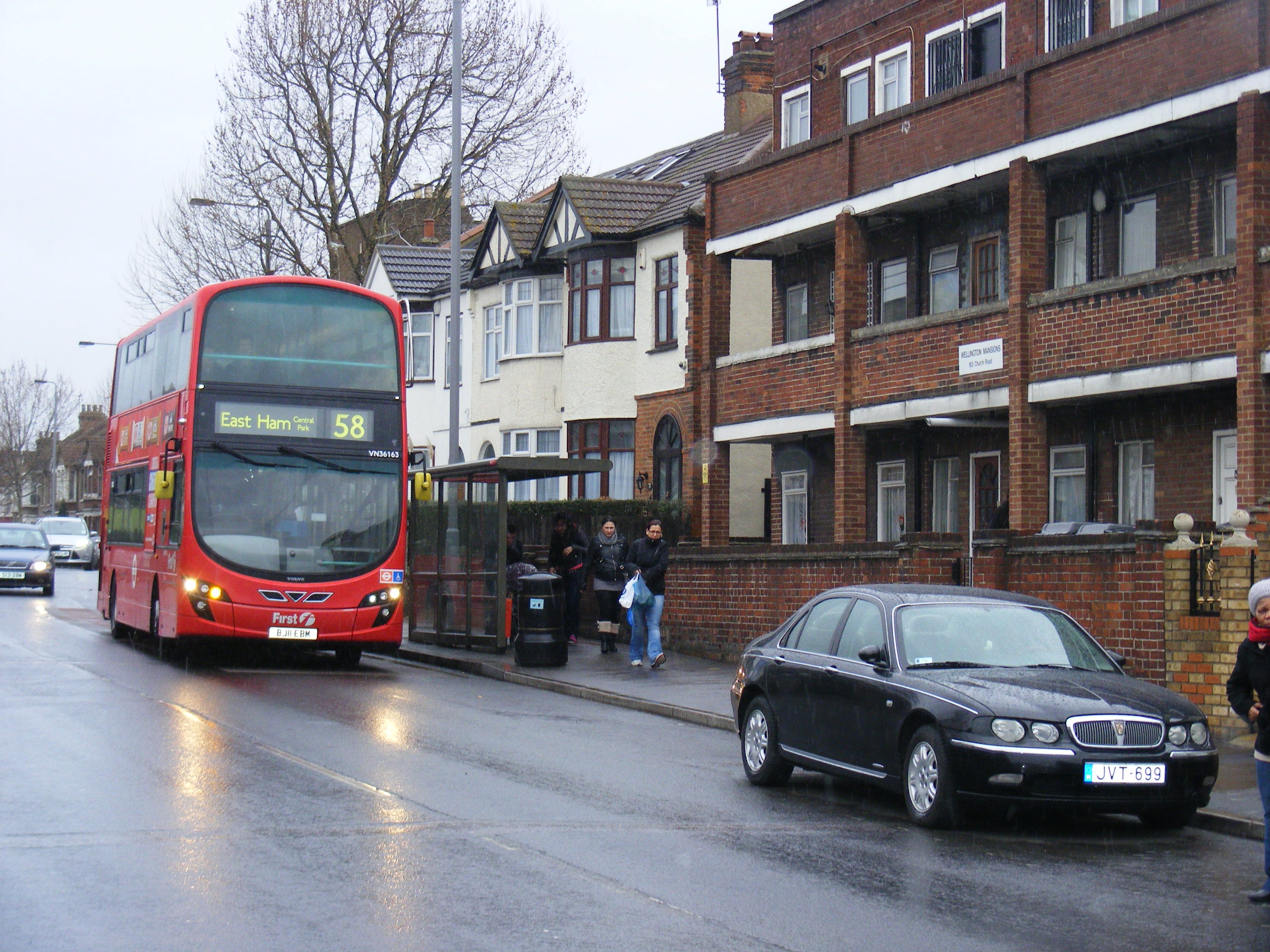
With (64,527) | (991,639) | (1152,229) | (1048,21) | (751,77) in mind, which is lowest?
(991,639)

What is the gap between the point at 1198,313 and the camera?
58.0ft

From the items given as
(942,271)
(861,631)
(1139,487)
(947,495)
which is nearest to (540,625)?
(947,495)

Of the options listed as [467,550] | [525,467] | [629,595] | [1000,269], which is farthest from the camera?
[1000,269]

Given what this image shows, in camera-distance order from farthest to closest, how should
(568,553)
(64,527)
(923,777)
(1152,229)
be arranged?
(64,527) → (568,553) → (1152,229) → (923,777)

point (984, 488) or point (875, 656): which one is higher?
point (984, 488)

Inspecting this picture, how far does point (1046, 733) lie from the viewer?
9.30m

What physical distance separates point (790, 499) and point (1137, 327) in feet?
36.5

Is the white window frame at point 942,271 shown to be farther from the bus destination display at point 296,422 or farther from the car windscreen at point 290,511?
the car windscreen at point 290,511

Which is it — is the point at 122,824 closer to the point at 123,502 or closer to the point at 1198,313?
the point at 1198,313

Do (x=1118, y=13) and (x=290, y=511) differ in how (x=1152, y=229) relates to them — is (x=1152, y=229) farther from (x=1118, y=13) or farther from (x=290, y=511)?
(x=290, y=511)

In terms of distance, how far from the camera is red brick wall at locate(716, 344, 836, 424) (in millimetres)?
24297

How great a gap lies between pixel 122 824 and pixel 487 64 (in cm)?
3669

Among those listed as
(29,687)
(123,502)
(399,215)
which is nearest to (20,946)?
(29,687)

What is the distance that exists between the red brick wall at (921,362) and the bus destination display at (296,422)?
755 cm
